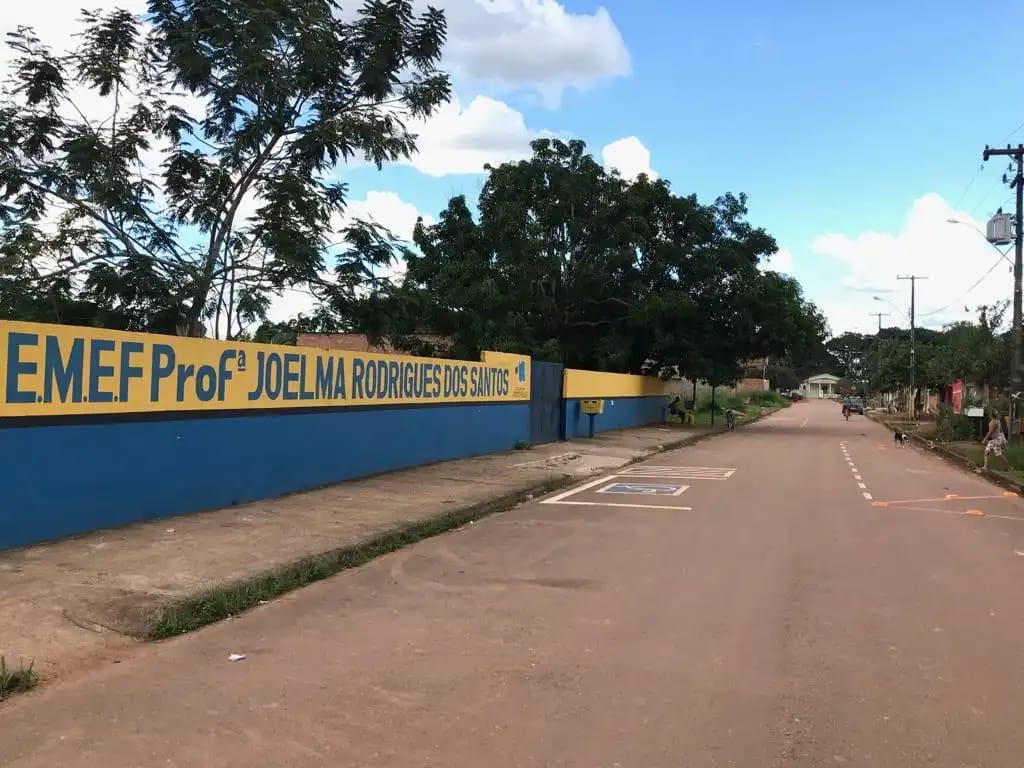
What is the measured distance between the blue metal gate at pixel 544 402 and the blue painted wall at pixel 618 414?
0.65 metres

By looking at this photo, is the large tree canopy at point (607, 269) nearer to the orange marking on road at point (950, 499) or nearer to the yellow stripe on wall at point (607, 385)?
the yellow stripe on wall at point (607, 385)

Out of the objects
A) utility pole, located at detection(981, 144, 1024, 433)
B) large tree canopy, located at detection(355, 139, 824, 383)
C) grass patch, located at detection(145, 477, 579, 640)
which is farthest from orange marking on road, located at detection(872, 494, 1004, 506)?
large tree canopy, located at detection(355, 139, 824, 383)

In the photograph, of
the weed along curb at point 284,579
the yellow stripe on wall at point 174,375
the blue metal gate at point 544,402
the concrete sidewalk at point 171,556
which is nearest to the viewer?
the concrete sidewalk at point 171,556

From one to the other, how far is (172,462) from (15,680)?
519 cm

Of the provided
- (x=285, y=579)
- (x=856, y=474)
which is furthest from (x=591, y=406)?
(x=285, y=579)

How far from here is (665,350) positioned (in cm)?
3734

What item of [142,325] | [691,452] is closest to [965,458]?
[691,452]

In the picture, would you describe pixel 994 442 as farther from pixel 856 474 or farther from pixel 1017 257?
pixel 1017 257

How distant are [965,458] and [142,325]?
20644mm

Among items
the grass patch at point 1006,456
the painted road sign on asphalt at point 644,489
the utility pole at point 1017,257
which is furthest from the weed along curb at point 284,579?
the utility pole at point 1017,257

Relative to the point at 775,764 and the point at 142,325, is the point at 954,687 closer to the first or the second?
the point at 775,764

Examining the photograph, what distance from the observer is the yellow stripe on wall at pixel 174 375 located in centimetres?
780

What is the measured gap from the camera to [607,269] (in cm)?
3653

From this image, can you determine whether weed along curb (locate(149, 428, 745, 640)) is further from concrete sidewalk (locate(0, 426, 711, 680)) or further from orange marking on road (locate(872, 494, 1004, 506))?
orange marking on road (locate(872, 494, 1004, 506))
